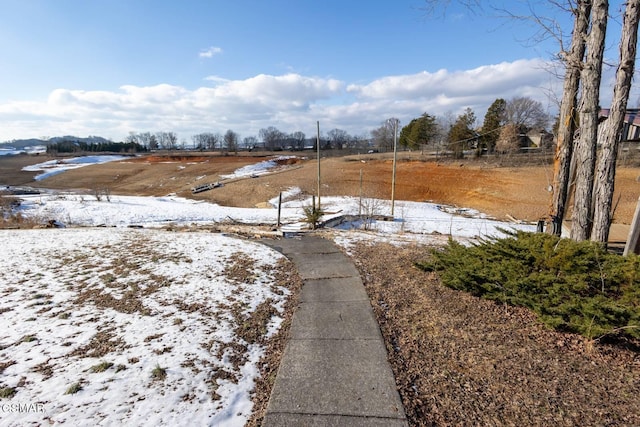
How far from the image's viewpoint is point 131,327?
13.0 feet

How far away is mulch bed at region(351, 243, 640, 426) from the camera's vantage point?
258 cm

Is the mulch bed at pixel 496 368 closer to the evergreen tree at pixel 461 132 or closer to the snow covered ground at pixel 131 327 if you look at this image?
the snow covered ground at pixel 131 327

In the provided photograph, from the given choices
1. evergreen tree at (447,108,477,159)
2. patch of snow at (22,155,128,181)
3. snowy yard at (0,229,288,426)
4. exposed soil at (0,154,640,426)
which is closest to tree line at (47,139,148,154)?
patch of snow at (22,155,128,181)

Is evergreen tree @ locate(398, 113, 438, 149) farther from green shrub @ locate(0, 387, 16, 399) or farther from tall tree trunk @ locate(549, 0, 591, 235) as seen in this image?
green shrub @ locate(0, 387, 16, 399)

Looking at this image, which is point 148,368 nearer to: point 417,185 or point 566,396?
point 566,396

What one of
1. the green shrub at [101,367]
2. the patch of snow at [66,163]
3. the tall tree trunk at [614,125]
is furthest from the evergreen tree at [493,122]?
the patch of snow at [66,163]

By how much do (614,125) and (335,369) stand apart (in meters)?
5.59

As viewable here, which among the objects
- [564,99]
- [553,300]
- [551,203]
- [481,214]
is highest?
[564,99]

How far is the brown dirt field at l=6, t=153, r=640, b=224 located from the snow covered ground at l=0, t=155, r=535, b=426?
17.7 metres

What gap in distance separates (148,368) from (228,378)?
83 centimetres

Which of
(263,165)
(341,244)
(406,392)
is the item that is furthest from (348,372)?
(263,165)

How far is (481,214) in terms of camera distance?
20.0 metres

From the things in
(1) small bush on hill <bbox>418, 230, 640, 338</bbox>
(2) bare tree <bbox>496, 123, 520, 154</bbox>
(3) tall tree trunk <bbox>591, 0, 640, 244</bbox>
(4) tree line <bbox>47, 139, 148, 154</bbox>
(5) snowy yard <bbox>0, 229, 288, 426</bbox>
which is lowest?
(5) snowy yard <bbox>0, 229, 288, 426</bbox>

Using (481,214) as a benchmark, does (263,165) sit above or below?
above
